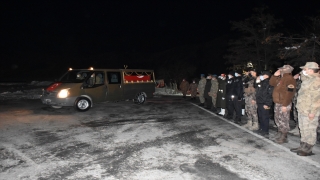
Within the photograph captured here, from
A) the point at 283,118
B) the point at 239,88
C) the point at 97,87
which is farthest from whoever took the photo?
the point at 97,87

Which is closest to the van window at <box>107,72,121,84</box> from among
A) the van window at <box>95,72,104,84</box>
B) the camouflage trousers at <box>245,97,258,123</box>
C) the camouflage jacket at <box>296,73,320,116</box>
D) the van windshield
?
the van window at <box>95,72,104,84</box>

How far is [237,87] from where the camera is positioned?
323 inches

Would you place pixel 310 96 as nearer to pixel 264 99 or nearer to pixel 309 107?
pixel 309 107

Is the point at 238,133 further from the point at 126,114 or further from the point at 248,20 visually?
the point at 248,20

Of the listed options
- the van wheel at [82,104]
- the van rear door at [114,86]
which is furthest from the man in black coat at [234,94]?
the van wheel at [82,104]

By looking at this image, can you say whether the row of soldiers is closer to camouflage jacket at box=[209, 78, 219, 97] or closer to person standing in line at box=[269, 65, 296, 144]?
person standing in line at box=[269, 65, 296, 144]

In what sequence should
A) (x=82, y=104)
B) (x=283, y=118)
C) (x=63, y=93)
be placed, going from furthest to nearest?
1. (x=82, y=104)
2. (x=63, y=93)
3. (x=283, y=118)

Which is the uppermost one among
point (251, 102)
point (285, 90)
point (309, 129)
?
point (285, 90)

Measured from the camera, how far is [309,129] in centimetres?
508

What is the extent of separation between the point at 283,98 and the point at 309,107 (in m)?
0.83

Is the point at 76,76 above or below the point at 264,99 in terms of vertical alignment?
above

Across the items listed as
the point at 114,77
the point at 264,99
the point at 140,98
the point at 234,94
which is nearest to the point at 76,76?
the point at 114,77

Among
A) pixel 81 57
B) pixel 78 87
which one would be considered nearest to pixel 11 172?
pixel 78 87

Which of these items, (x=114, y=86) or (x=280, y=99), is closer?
(x=280, y=99)
